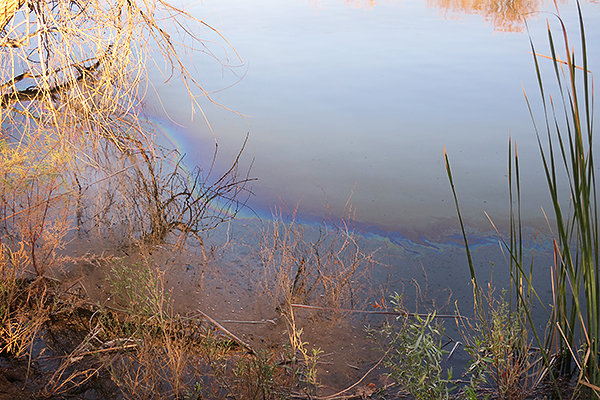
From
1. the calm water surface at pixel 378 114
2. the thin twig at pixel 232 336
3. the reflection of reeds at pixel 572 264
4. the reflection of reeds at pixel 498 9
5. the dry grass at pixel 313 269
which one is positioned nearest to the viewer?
the reflection of reeds at pixel 572 264

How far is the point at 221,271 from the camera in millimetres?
3098

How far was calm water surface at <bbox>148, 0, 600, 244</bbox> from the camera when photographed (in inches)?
162

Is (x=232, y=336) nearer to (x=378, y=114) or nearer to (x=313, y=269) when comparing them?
(x=313, y=269)

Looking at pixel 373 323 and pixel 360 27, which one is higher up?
pixel 360 27

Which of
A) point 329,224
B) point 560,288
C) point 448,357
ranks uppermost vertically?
point 560,288

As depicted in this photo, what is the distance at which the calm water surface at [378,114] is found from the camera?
411cm

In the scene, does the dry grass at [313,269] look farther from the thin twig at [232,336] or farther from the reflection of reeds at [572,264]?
the reflection of reeds at [572,264]

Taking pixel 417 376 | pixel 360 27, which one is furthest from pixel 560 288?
pixel 360 27

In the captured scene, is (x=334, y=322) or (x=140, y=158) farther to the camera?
(x=140, y=158)

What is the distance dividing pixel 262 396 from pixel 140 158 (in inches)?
105

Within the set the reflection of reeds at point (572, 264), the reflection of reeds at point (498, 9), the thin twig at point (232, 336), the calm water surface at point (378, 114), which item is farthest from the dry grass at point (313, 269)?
the reflection of reeds at point (498, 9)

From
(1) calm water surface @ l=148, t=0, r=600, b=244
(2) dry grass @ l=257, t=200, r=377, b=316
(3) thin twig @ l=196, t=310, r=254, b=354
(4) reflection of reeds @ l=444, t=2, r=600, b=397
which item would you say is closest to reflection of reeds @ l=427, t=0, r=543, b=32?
(1) calm water surface @ l=148, t=0, r=600, b=244

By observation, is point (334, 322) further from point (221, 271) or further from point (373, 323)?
point (221, 271)

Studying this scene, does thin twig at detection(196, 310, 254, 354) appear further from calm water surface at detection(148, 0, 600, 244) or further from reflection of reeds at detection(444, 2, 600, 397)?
calm water surface at detection(148, 0, 600, 244)
